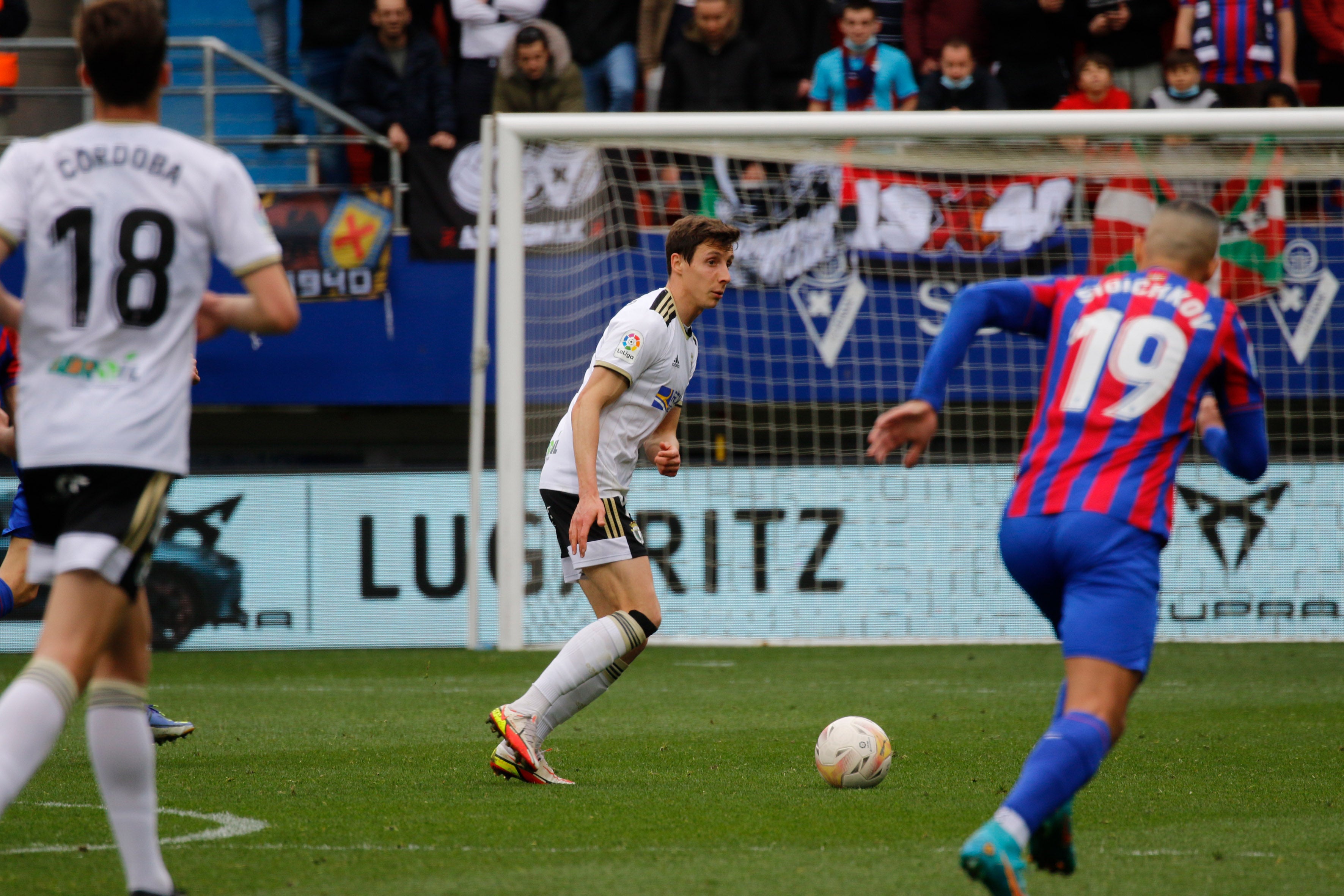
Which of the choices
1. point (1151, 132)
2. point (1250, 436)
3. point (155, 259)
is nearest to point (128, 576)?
point (155, 259)

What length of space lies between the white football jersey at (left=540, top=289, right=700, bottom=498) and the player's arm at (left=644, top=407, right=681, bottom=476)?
5 cm

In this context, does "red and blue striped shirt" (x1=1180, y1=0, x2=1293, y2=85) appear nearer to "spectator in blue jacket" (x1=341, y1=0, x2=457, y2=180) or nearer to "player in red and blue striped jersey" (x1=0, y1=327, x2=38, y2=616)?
"spectator in blue jacket" (x1=341, y1=0, x2=457, y2=180)

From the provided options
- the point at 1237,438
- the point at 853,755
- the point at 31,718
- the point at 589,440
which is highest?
the point at 1237,438

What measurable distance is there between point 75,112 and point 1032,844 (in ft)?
37.3

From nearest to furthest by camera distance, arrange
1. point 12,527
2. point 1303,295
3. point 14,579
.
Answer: point 12,527
point 14,579
point 1303,295

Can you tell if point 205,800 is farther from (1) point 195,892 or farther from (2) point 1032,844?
(2) point 1032,844

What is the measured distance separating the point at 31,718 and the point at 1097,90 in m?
11.0

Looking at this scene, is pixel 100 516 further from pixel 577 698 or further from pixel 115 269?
pixel 577 698

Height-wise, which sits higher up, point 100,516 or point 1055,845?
point 100,516

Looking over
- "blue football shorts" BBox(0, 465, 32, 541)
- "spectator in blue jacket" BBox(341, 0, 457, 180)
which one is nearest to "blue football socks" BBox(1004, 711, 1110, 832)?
"blue football shorts" BBox(0, 465, 32, 541)

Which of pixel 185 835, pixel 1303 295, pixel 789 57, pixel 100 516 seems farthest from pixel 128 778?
pixel 789 57

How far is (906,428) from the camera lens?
11.6 feet

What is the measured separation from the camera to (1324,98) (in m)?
13.5

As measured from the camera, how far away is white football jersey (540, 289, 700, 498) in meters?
5.48
